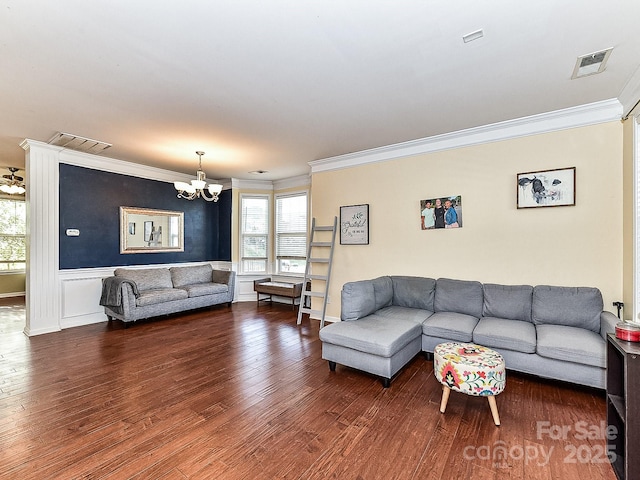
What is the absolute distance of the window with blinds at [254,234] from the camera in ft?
21.9

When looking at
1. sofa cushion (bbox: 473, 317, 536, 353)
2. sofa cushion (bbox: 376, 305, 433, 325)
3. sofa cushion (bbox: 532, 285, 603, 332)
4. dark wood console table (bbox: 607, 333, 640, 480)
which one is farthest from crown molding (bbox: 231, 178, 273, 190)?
dark wood console table (bbox: 607, 333, 640, 480)

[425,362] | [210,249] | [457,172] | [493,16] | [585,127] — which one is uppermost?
[493,16]

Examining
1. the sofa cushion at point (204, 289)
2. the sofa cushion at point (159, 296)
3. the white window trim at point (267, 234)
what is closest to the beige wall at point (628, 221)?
the white window trim at point (267, 234)

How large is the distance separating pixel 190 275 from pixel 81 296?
1681 mm

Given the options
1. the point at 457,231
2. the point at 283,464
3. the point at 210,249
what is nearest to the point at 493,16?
the point at 457,231

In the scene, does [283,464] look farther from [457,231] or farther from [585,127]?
[585,127]

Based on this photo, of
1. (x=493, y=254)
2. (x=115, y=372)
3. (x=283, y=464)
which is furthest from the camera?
(x=493, y=254)

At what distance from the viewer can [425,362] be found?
10.7ft

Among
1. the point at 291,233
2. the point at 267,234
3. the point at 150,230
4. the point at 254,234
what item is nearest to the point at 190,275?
the point at 150,230

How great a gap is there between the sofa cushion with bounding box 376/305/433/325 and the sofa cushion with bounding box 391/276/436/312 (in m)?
0.09

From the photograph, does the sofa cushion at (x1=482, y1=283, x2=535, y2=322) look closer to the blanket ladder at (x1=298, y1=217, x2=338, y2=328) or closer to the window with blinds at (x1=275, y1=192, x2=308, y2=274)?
the blanket ladder at (x1=298, y1=217, x2=338, y2=328)

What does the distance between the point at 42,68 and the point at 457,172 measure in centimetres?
428

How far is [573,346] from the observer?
249cm

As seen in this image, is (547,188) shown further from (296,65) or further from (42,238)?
(42,238)
